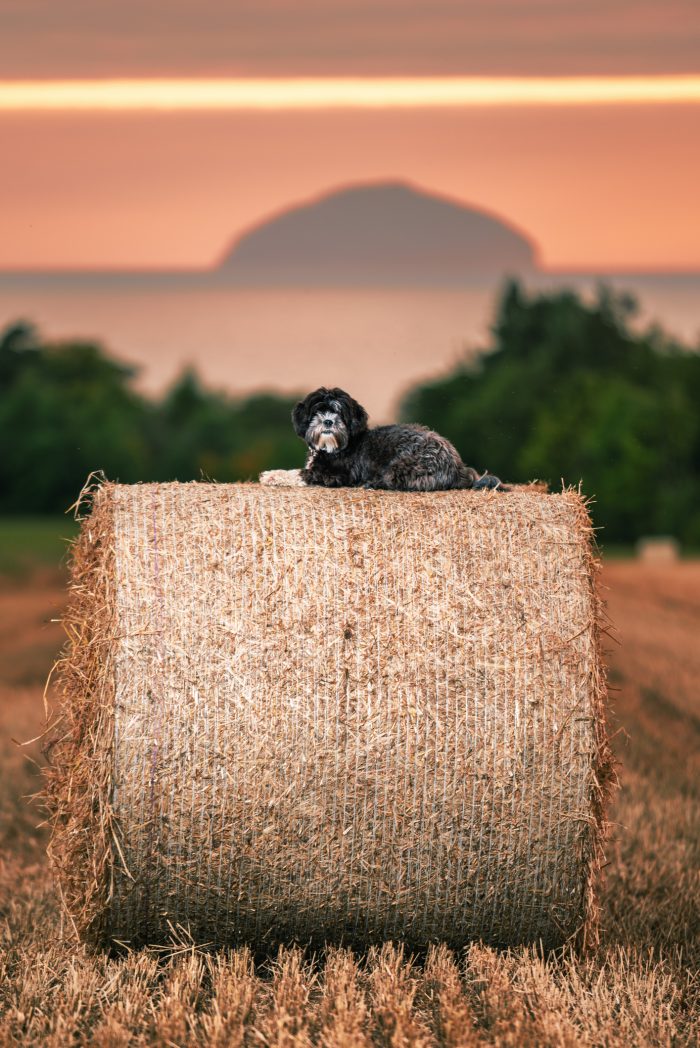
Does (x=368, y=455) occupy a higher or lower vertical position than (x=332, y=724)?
higher

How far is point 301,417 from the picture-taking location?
659 centimetres

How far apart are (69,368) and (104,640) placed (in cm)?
5738

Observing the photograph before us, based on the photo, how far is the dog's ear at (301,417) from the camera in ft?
21.6

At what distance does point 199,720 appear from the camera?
579cm

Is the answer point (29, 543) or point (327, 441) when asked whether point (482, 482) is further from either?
point (29, 543)

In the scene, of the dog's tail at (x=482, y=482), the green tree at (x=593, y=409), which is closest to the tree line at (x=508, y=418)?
the green tree at (x=593, y=409)

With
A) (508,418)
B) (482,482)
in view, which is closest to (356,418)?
(482,482)

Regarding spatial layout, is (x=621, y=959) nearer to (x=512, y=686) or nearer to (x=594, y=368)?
(x=512, y=686)

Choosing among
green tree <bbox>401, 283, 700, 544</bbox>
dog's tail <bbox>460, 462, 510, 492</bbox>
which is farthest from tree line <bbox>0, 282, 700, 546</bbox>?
dog's tail <bbox>460, 462, 510, 492</bbox>

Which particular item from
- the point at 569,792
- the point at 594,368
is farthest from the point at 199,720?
the point at 594,368

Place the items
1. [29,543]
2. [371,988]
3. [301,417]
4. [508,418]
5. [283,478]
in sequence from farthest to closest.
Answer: [508,418] → [29,543] → [283,478] → [301,417] → [371,988]

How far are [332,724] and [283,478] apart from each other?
1.39 meters

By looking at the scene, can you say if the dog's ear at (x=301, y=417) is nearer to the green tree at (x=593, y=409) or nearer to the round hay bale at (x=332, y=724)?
the round hay bale at (x=332, y=724)

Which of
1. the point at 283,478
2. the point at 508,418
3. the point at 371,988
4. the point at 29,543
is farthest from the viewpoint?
the point at 508,418
